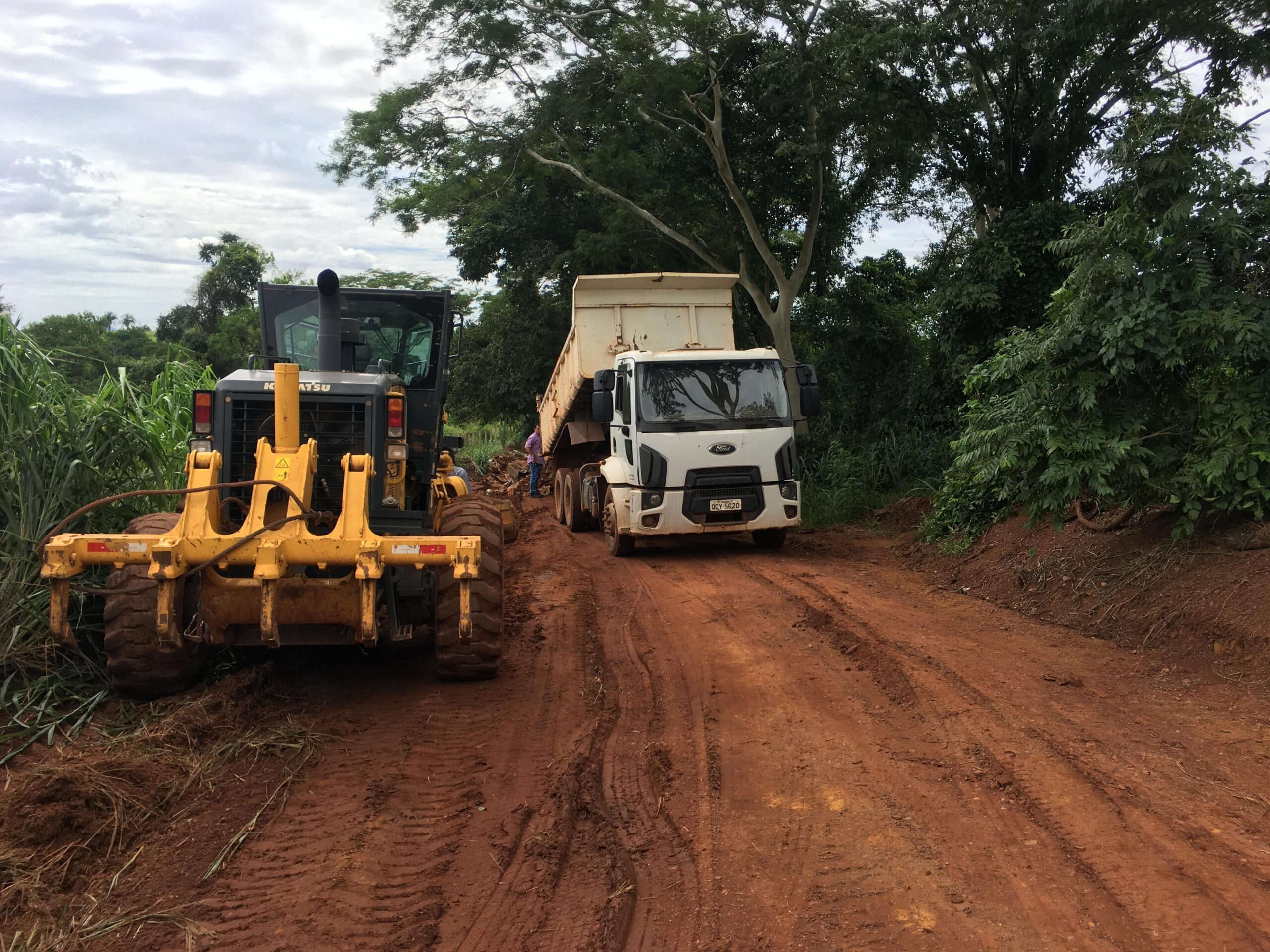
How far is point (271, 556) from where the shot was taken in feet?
17.8


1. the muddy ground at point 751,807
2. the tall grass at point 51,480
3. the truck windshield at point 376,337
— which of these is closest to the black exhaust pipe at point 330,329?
the truck windshield at point 376,337

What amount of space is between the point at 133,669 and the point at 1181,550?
740 centimetres

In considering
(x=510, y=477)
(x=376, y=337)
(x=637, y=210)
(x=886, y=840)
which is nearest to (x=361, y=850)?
(x=886, y=840)

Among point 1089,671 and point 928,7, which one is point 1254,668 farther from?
point 928,7

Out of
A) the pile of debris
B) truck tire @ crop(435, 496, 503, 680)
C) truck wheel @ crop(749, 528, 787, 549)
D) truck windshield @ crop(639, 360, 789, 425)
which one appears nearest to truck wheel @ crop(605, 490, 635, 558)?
truck windshield @ crop(639, 360, 789, 425)

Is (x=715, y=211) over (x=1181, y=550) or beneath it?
over

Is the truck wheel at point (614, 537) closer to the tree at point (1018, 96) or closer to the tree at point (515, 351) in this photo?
the tree at point (1018, 96)

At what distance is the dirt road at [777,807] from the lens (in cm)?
357

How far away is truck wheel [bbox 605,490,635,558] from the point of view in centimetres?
1228

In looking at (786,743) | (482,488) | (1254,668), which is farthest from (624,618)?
(482,488)

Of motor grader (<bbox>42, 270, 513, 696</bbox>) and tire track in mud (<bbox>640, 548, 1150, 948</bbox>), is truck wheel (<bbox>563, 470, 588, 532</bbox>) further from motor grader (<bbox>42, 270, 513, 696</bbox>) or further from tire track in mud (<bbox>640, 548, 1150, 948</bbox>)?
tire track in mud (<bbox>640, 548, 1150, 948</bbox>)

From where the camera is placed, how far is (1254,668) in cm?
634

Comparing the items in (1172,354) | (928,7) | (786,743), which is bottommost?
(786,743)

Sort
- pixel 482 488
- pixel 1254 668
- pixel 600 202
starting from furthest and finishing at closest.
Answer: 1. pixel 482 488
2. pixel 600 202
3. pixel 1254 668
